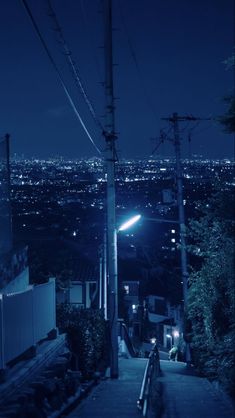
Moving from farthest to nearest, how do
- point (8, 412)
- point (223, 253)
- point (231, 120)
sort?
point (223, 253) < point (231, 120) < point (8, 412)

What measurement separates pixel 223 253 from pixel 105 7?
26.8ft

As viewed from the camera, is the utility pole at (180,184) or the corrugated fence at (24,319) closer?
the corrugated fence at (24,319)

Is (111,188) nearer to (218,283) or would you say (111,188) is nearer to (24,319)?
(218,283)

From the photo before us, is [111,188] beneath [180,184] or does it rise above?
beneath

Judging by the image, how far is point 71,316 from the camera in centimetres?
1528

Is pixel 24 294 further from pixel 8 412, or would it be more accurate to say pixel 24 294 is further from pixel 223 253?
pixel 223 253

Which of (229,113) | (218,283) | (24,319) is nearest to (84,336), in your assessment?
(24,319)

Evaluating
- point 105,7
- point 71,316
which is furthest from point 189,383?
point 105,7

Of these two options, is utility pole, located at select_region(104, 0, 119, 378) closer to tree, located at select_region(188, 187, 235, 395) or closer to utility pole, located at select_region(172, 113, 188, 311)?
tree, located at select_region(188, 187, 235, 395)

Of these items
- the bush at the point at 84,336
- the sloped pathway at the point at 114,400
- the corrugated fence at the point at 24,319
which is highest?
the corrugated fence at the point at 24,319

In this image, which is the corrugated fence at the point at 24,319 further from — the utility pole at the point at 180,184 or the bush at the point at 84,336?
the utility pole at the point at 180,184

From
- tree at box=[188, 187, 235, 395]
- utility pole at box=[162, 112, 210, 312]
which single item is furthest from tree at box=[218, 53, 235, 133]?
utility pole at box=[162, 112, 210, 312]

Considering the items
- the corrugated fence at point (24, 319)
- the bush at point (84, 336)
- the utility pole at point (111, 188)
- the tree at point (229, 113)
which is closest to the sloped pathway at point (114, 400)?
the bush at point (84, 336)

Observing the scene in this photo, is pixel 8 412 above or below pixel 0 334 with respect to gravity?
below
